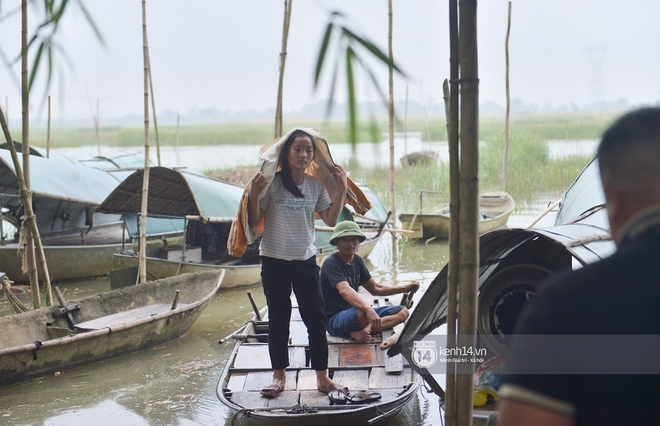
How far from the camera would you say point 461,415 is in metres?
2.21

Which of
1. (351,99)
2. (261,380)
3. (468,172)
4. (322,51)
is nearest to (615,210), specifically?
(351,99)

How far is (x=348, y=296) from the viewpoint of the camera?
4.73 meters

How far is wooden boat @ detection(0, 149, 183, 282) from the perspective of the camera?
29.2 ft

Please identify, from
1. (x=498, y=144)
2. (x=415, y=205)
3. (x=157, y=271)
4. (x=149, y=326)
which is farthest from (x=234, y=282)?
(x=498, y=144)

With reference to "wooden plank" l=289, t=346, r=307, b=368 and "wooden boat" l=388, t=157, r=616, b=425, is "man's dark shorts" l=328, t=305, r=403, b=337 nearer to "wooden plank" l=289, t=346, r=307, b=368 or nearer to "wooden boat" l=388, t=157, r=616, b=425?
"wooden plank" l=289, t=346, r=307, b=368

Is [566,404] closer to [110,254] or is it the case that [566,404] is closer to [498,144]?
[110,254]

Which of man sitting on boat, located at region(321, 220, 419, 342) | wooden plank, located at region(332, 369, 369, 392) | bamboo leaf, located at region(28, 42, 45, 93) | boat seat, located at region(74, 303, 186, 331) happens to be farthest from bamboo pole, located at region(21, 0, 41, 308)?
bamboo leaf, located at region(28, 42, 45, 93)

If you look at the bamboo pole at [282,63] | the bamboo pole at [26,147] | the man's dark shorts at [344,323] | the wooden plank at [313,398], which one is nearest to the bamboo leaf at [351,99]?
the wooden plank at [313,398]

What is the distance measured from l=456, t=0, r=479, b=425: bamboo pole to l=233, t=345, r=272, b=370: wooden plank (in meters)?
2.53

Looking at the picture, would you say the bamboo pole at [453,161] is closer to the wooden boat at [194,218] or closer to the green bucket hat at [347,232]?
the green bucket hat at [347,232]

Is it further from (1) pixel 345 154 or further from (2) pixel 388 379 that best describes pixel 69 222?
(1) pixel 345 154

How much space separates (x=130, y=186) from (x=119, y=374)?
3706 mm

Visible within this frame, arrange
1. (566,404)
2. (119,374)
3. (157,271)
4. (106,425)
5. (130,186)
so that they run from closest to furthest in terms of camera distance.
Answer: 1. (566,404)
2. (106,425)
3. (119,374)
4. (157,271)
5. (130,186)

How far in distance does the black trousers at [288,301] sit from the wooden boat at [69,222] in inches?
214
